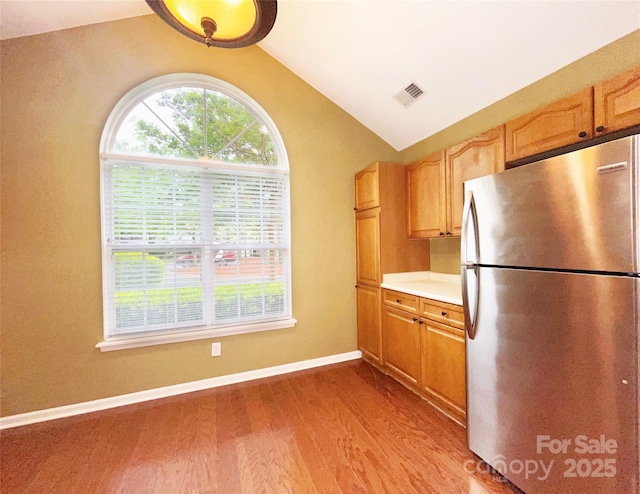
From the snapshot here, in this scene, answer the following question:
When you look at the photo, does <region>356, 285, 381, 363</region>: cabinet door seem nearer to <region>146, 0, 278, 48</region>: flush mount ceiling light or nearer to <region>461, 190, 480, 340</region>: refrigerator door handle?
<region>461, 190, 480, 340</region>: refrigerator door handle

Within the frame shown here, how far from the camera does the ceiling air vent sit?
7.45 ft

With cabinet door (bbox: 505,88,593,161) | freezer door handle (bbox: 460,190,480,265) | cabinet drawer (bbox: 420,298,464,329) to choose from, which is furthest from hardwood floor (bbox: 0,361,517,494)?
cabinet door (bbox: 505,88,593,161)

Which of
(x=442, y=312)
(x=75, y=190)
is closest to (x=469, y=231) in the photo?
(x=442, y=312)

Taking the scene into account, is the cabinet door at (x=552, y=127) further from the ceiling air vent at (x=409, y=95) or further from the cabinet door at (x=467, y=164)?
the ceiling air vent at (x=409, y=95)

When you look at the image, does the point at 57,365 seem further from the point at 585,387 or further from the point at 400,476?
the point at 585,387

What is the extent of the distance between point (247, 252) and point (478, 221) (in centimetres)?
199

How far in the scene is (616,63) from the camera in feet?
4.81

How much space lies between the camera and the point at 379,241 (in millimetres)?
2562

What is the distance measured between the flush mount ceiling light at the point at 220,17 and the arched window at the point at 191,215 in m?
1.31

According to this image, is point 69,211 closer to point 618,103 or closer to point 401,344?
point 401,344

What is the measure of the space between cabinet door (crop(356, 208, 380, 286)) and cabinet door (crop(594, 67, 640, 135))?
1543mm

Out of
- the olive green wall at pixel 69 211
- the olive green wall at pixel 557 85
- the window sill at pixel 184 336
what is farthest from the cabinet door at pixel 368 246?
the olive green wall at pixel 69 211

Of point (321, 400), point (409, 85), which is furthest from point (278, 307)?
point (409, 85)

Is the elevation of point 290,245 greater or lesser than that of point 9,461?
greater
